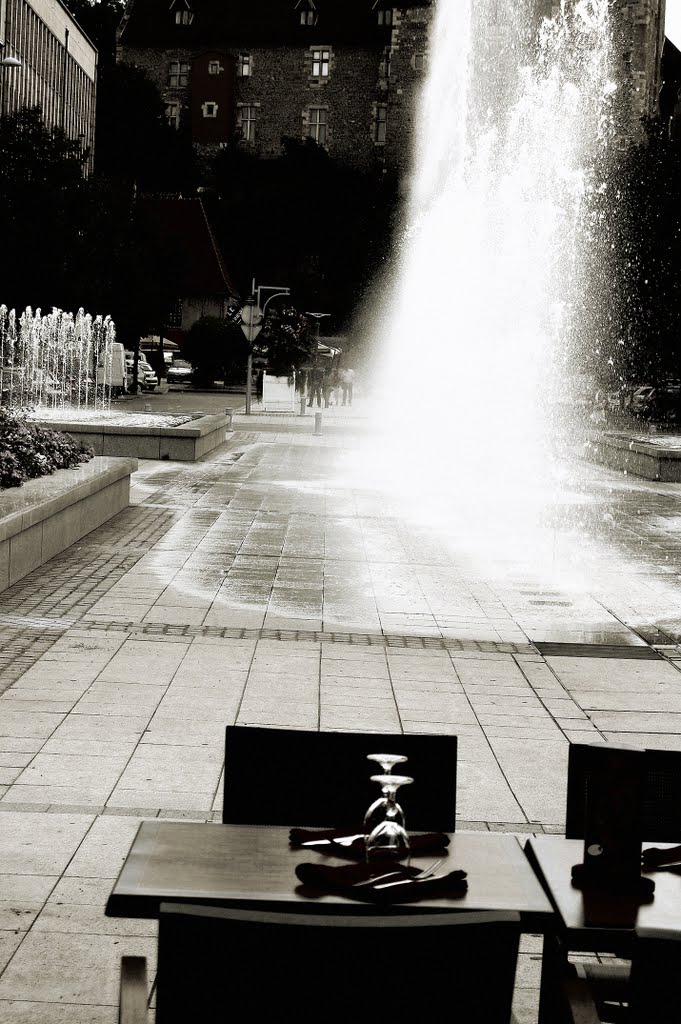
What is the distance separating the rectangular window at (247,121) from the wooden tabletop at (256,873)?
385 feet

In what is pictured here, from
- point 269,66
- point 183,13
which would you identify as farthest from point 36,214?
point 183,13

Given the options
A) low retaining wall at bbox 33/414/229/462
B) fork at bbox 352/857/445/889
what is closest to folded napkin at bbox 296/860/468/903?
fork at bbox 352/857/445/889

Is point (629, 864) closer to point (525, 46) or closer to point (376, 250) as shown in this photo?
point (525, 46)

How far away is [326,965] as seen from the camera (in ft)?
8.75

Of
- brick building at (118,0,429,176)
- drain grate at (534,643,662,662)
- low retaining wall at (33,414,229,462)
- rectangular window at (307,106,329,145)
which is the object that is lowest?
drain grate at (534,643,662,662)

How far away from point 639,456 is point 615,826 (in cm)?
2338

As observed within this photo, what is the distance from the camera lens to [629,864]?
11.3 feet

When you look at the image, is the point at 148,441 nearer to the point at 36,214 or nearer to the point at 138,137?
the point at 36,214

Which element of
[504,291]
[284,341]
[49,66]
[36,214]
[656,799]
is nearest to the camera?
[656,799]

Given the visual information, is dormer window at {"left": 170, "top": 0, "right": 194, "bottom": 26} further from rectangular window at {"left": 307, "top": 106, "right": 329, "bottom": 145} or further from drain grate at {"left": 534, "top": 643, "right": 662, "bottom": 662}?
drain grate at {"left": 534, "top": 643, "right": 662, "bottom": 662}

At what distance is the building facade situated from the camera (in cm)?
5984

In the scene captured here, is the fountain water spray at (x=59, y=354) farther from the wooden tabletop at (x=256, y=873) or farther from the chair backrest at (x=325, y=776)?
the wooden tabletop at (x=256, y=873)

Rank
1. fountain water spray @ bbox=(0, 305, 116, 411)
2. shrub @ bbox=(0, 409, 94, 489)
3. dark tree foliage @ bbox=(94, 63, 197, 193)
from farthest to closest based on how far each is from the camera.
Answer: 1. dark tree foliage @ bbox=(94, 63, 197, 193)
2. fountain water spray @ bbox=(0, 305, 116, 411)
3. shrub @ bbox=(0, 409, 94, 489)

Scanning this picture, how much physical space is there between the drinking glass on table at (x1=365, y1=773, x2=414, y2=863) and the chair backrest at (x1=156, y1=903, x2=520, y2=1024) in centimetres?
65
